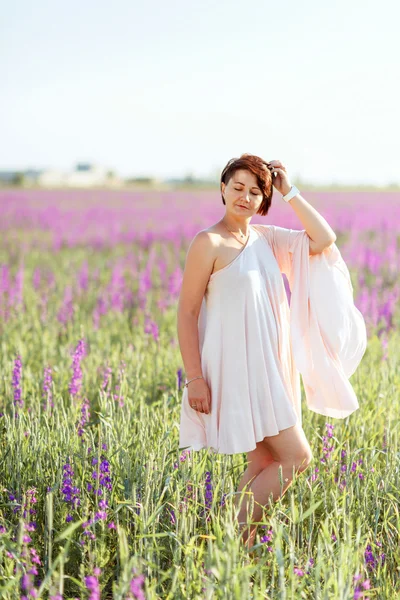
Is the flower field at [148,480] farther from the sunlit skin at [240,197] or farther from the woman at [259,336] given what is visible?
the sunlit skin at [240,197]

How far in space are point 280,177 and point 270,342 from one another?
70cm

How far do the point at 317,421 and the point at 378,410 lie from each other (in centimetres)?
40

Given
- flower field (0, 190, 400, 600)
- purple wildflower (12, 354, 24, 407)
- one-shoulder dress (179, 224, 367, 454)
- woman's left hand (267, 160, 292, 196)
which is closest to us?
flower field (0, 190, 400, 600)

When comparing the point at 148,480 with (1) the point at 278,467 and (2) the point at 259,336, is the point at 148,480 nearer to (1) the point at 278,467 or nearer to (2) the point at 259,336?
(1) the point at 278,467

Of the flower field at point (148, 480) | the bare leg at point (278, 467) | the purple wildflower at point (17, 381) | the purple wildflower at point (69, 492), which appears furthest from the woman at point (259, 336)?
the purple wildflower at point (17, 381)

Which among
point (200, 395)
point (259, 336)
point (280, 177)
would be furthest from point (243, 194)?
point (200, 395)

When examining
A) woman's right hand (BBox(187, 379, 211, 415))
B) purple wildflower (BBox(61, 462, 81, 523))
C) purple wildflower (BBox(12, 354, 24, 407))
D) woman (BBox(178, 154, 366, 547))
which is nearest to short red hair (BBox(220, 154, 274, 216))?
woman (BBox(178, 154, 366, 547))

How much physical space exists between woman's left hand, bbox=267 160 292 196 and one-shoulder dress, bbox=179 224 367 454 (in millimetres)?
220

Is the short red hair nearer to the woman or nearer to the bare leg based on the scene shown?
the woman

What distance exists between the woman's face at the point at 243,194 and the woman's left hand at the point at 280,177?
10 cm

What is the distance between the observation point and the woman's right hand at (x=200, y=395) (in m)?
2.58

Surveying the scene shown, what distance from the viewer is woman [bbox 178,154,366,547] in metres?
2.54

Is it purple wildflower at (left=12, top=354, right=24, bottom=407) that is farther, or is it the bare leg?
purple wildflower at (left=12, top=354, right=24, bottom=407)

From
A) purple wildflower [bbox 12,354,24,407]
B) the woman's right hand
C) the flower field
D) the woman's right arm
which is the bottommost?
the flower field
